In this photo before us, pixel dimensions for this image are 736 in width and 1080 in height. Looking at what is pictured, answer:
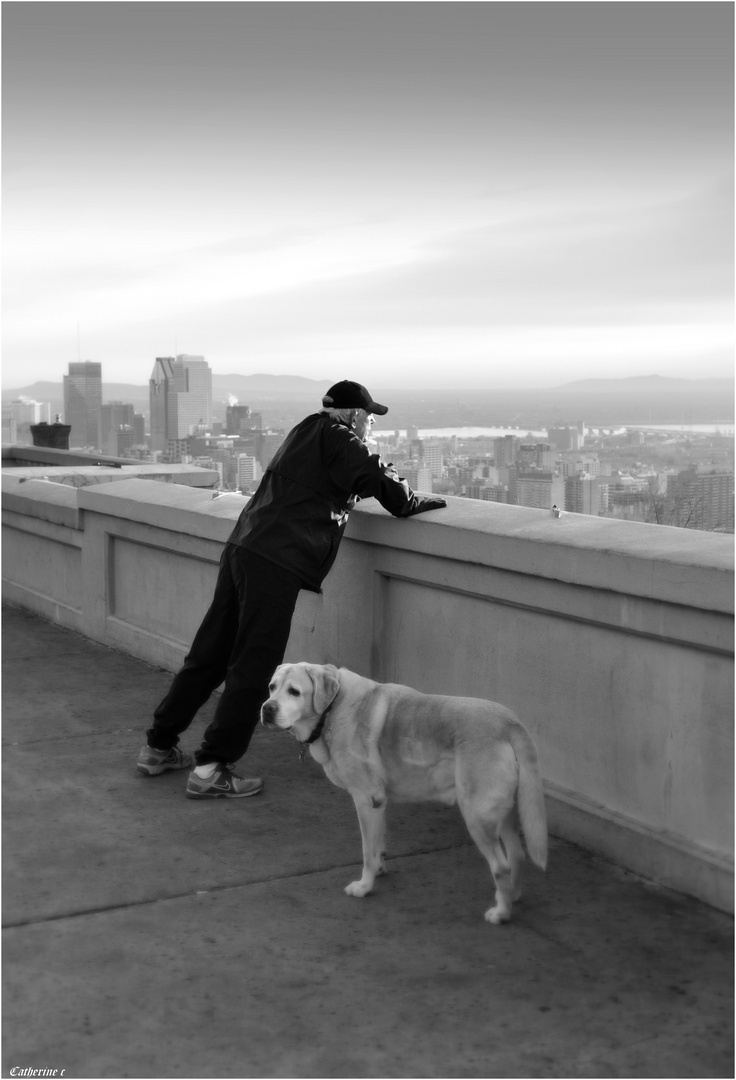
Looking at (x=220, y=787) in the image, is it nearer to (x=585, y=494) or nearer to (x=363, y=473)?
(x=363, y=473)

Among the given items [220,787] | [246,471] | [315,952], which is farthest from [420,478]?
[315,952]

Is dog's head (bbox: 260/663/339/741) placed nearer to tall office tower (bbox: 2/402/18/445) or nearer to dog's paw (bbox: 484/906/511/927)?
dog's paw (bbox: 484/906/511/927)

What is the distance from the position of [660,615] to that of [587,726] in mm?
697

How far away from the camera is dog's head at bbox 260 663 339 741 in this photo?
4.54m

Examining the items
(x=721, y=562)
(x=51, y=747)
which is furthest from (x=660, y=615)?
(x=51, y=747)

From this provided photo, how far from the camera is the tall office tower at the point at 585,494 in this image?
20.0 feet

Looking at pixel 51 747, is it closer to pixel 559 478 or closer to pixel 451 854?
pixel 451 854

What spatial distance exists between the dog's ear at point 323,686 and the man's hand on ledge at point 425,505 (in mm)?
1352

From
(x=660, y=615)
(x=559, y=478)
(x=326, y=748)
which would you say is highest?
(x=559, y=478)

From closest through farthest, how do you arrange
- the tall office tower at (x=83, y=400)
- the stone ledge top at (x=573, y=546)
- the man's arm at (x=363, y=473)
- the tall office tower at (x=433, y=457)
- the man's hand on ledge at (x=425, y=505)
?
the stone ledge top at (x=573, y=546) → the man's arm at (x=363, y=473) → the man's hand on ledge at (x=425, y=505) → the tall office tower at (x=433, y=457) → the tall office tower at (x=83, y=400)

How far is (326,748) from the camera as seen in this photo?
15.3 ft

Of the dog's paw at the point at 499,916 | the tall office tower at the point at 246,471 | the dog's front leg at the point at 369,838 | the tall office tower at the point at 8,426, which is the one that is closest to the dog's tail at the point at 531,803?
the dog's paw at the point at 499,916

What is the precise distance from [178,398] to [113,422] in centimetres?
606

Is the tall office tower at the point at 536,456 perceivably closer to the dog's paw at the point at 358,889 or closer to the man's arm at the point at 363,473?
the man's arm at the point at 363,473
